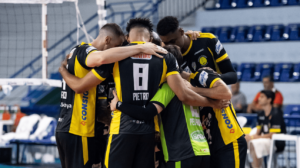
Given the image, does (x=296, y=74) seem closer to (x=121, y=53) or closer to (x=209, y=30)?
(x=209, y=30)

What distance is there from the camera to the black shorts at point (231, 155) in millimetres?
3648

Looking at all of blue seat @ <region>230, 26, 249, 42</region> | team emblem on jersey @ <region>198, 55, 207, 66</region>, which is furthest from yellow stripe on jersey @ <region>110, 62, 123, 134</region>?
blue seat @ <region>230, 26, 249, 42</region>

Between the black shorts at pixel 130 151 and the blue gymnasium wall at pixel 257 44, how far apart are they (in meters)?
9.68

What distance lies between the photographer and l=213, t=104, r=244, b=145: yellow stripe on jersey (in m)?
3.68

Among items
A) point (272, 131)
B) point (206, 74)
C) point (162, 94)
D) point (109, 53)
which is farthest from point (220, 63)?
point (272, 131)

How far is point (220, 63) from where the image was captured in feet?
13.8

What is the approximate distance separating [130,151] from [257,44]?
35.1 ft

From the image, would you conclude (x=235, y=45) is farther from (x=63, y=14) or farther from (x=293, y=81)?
(x=63, y=14)

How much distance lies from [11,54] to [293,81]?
9.70 metres

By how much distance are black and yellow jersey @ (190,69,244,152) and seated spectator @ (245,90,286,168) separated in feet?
11.7

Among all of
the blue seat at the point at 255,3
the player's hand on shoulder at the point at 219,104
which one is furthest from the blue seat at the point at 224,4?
the player's hand on shoulder at the point at 219,104

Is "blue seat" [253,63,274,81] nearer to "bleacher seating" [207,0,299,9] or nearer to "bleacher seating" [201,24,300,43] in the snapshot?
"bleacher seating" [201,24,300,43]

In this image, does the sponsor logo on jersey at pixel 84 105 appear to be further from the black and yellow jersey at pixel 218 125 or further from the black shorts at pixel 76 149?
the black and yellow jersey at pixel 218 125

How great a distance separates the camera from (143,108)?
131 inches
